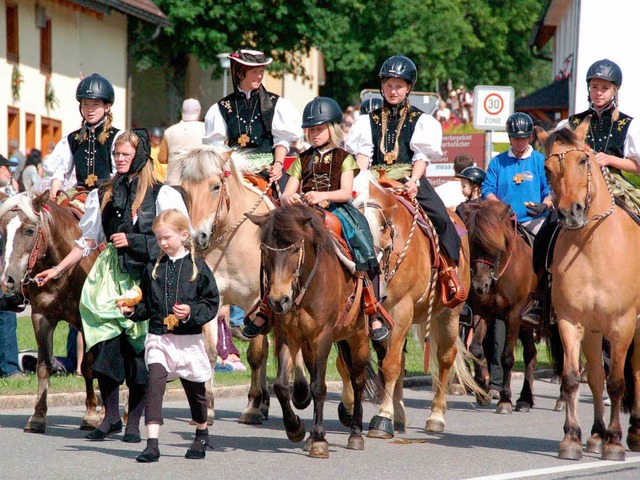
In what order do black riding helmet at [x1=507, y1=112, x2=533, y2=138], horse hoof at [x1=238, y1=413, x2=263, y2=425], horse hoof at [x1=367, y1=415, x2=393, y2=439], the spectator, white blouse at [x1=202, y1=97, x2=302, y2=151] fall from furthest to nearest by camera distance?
the spectator → black riding helmet at [x1=507, y1=112, x2=533, y2=138] → white blouse at [x1=202, y1=97, x2=302, y2=151] → horse hoof at [x1=238, y1=413, x2=263, y2=425] → horse hoof at [x1=367, y1=415, x2=393, y2=439]

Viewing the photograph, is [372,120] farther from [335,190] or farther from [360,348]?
[360,348]

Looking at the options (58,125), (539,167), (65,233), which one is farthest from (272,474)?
(58,125)

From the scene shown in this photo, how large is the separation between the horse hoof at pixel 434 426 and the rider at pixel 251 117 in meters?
3.02

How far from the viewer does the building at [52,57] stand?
33719mm

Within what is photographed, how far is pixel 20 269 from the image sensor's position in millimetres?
10961

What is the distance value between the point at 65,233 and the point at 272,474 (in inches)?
134

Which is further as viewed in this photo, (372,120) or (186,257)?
(372,120)

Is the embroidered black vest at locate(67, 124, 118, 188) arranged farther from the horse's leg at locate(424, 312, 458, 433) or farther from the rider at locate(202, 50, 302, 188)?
the horse's leg at locate(424, 312, 458, 433)

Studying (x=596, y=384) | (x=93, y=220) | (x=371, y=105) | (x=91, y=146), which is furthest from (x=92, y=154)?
(x=371, y=105)

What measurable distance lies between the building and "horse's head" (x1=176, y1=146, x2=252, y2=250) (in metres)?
Result: 22.1

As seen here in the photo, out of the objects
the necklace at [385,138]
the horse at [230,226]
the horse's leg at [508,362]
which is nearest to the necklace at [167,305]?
the horse at [230,226]

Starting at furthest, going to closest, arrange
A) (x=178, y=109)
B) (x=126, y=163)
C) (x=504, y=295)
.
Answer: (x=178, y=109) → (x=504, y=295) → (x=126, y=163)

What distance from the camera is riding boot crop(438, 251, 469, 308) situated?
40.2 ft

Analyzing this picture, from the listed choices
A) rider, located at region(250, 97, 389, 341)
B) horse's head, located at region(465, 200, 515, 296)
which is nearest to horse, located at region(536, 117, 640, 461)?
rider, located at region(250, 97, 389, 341)
